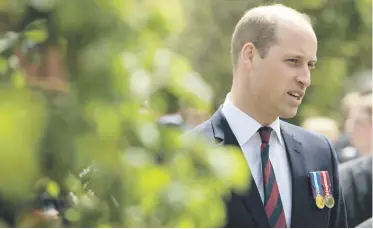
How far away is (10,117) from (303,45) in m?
2.36

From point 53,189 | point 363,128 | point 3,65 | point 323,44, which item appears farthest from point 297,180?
point 323,44

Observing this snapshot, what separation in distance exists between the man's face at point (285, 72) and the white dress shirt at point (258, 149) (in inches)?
4.0

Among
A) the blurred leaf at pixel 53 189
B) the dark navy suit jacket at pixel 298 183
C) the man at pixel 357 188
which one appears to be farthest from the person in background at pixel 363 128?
the blurred leaf at pixel 53 189

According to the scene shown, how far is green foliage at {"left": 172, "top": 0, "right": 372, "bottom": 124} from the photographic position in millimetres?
8711

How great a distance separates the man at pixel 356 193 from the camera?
5.26 meters

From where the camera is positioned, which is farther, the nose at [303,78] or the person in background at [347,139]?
the person in background at [347,139]

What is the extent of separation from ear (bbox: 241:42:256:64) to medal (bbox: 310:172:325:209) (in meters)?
0.56

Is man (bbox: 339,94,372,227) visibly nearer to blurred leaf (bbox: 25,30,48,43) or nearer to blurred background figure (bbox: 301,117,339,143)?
blurred background figure (bbox: 301,117,339,143)

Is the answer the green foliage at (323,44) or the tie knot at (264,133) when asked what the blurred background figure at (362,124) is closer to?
the green foliage at (323,44)

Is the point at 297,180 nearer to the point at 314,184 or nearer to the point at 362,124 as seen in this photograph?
the point at 314,184

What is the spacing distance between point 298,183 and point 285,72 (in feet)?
1.55

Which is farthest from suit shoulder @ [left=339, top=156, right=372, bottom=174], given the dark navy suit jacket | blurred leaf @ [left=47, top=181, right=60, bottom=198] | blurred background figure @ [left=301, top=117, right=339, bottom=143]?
blurred leaf @ [left=47, top=181, right=60, bottom=198]

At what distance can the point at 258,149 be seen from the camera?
12.2ft

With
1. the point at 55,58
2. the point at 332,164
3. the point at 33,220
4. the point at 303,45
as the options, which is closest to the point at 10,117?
the point at 55,58
